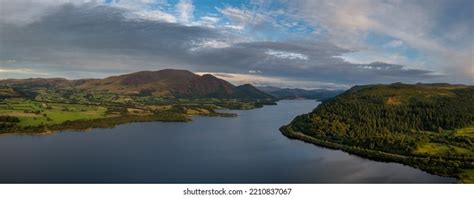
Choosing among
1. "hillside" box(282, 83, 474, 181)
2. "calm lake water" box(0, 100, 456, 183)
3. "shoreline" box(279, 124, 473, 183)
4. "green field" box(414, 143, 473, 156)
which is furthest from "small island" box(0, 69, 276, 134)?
"green field" box(414, 143, 473, 156)

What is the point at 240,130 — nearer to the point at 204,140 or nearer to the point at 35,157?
the point at 204,140

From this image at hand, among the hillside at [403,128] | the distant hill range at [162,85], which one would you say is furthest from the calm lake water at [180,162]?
the distant hill range at [162,85]

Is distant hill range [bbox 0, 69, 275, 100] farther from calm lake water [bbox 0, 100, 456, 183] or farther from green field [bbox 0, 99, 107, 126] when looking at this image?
calm lake water [bbox 0, 100, 456, 183]

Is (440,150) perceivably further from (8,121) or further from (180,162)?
(8,121)

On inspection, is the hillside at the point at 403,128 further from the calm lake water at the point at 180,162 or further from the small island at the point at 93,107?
the small island at the point at 93,107

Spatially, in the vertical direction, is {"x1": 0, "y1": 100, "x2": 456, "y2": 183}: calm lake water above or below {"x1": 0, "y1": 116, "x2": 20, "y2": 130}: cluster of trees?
below

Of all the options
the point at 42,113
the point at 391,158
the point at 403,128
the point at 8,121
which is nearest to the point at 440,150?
the point at 391,158
